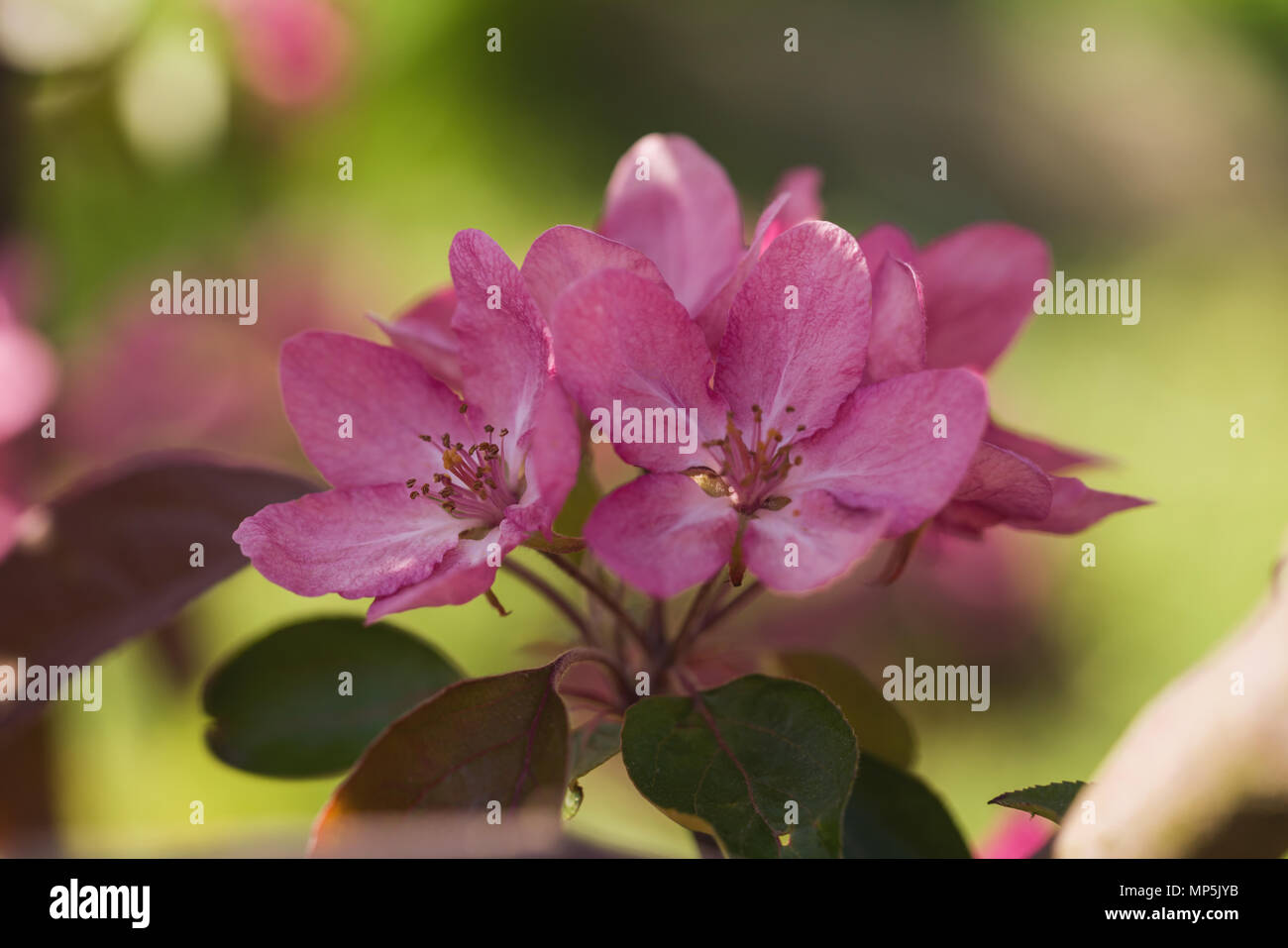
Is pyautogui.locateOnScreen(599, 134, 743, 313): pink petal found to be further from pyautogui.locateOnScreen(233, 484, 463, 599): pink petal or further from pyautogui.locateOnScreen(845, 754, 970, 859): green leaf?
pyautogui.locateOnScreen(845, 754, 970, 859): green leaf

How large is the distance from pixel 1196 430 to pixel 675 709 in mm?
1825

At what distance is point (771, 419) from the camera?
1.75 ft

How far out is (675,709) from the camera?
1.65 ft

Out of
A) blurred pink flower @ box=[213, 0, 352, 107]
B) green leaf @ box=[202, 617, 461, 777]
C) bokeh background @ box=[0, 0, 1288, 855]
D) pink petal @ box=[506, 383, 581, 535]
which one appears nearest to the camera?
pink petal @ box=[506, 383, 581, 535]

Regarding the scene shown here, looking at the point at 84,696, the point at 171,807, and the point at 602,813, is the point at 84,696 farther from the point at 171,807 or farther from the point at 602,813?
the point at 602,813

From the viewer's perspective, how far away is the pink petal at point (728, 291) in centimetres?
50

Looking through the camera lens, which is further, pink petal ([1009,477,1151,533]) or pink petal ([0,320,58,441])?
pink petal ([0,320,58,441])

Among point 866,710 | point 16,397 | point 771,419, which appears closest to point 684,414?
point 771,419

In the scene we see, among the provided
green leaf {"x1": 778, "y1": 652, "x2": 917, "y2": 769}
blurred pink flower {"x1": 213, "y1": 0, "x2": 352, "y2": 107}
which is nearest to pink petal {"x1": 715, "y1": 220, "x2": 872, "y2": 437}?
green leaf {"x1": 778, "y1": 652, "x2": 917, "y2": 769}

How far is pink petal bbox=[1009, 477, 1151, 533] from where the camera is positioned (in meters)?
0.52

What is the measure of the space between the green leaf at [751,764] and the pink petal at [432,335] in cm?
21

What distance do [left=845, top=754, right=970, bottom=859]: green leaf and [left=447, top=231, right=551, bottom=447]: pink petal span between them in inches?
11.5

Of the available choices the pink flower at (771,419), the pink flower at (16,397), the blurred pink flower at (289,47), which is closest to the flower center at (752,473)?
the pink flower at (771,419)
